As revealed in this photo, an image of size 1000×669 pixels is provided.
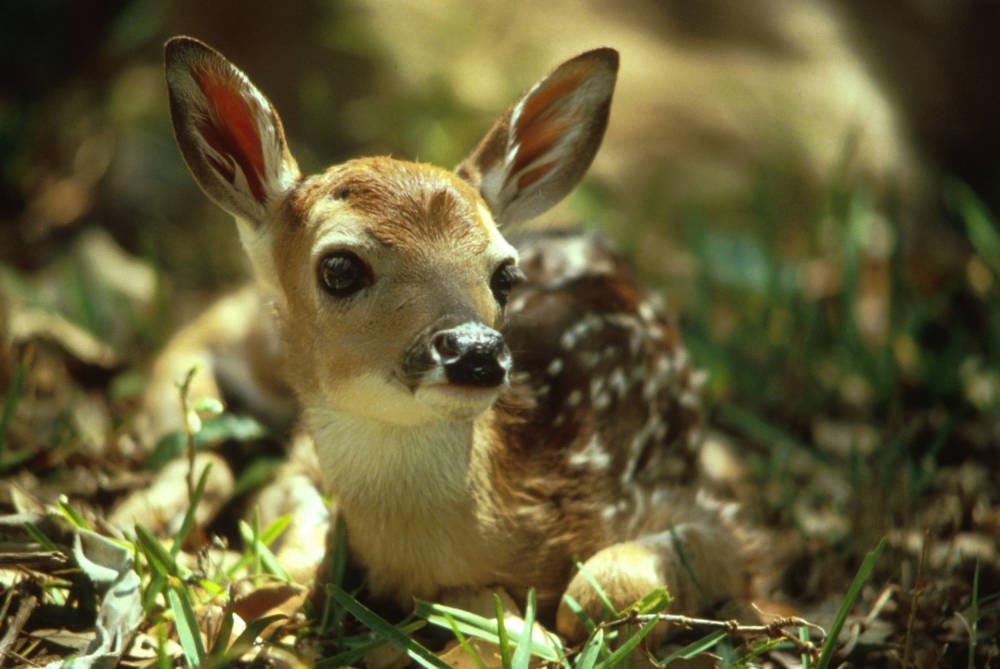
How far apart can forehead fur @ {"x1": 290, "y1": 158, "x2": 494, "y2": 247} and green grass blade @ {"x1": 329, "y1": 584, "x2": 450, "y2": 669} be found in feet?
2.85

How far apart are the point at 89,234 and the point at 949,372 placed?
4.10 metres

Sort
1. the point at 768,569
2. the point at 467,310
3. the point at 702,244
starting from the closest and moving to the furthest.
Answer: the point at 467,310, the point at 768,569, the point at 702,244

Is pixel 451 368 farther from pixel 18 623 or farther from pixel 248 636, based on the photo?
pixel 18 623

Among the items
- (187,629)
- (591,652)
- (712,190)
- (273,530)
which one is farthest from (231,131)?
(712,190)

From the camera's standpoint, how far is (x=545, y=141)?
11.1 feet

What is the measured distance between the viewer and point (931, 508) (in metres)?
3.86

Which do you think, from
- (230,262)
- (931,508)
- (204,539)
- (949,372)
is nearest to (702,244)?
(949,372)

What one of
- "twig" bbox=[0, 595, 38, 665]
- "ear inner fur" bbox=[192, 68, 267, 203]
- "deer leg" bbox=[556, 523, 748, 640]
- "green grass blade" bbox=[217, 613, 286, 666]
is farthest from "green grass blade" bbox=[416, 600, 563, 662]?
"ear inner fur" bbox=[192, 68, 267, 203]

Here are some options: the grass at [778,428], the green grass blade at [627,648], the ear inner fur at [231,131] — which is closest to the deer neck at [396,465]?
the grass at [778,428]

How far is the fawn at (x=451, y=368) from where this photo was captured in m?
2.79

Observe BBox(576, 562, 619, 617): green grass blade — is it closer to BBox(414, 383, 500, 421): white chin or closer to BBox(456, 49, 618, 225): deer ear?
BBox(414, 383, 500, 421): white chin

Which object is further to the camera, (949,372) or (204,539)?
(949,372)

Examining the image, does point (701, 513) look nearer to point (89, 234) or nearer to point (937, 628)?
point (937, 628)

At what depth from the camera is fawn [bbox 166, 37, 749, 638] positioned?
2789 mm
